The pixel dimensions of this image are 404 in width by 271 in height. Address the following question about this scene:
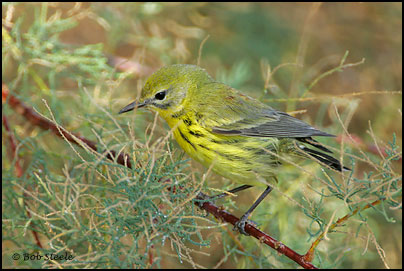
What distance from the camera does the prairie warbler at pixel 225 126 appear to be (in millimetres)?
2951

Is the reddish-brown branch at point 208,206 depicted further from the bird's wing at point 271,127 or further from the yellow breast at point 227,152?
the bird's wing at point 271,127

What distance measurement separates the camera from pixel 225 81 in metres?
3.91

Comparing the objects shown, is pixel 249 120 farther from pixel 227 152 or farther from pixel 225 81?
pixel 225 81

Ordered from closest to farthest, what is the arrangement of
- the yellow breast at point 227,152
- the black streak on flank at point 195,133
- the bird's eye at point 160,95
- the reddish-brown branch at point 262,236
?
the reddish-brown branch at point 262,236
the yellow breast at point 227,152
the black streak on flank at point 195,133
the bird's eye at point 160,95

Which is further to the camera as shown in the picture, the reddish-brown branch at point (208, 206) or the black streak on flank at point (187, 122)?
the black streak on flank at point (187, 122)

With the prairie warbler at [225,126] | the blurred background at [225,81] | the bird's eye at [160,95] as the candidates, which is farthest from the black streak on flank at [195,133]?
the bird's eye at [160,95]

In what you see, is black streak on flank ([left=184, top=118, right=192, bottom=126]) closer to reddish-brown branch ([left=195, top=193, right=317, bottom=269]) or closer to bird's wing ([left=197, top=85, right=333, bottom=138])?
bird's wing ([left=197, top=85, right=333, bottom=138])

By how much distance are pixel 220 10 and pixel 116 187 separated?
3.37 metres

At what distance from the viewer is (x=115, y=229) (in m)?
2.00

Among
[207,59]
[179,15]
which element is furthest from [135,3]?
[207,59]

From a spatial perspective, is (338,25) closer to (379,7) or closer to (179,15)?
(379,7)

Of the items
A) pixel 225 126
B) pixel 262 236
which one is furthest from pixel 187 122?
pixel 262 236

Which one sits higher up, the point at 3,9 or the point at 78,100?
the point at 3,9

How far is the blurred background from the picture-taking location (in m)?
2.77
